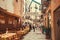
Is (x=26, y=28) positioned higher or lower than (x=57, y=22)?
lower

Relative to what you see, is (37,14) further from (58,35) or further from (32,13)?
(58,35)

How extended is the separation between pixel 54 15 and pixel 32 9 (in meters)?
53.8

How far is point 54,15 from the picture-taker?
10.8m

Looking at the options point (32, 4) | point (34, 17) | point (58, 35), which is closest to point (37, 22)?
point (34, 17)

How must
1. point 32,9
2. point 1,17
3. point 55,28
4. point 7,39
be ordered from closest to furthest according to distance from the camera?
point 7,39, point 55,28, point 1,17, point 32,9

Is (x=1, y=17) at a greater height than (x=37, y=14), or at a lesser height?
lesser

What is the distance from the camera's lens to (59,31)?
31.0 feet

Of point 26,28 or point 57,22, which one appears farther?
point 26,28

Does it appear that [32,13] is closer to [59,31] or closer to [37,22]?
[37,22]

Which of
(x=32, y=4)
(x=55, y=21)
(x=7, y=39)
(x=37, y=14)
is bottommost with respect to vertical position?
(x=7, y=39)

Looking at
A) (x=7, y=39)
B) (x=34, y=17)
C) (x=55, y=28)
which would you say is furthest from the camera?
(x=34, y=17)

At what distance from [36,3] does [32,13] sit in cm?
621

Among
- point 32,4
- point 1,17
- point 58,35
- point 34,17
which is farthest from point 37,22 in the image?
point 58,35

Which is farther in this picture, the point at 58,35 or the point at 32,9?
the point at 32,9
